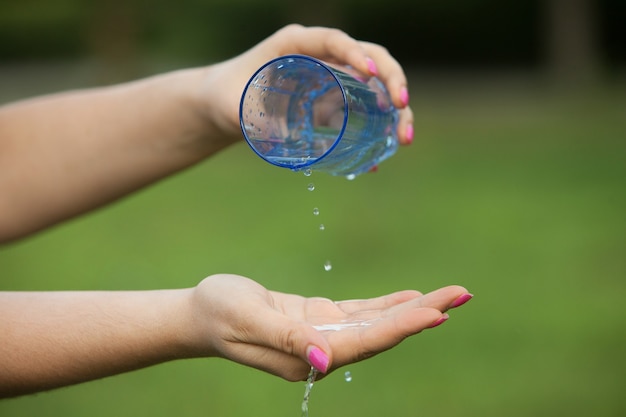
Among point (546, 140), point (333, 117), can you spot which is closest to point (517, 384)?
point (333, 117)

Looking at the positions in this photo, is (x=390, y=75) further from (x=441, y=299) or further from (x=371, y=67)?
(x=441, y=299)

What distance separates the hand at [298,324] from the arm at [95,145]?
0.90 meters

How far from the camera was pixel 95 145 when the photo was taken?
11.0 ft

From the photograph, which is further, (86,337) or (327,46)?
(327,46)

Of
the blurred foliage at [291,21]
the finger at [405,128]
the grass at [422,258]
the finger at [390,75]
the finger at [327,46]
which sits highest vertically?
the blurred foliage at [291,21]

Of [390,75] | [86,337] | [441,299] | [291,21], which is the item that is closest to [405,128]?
[390,75]

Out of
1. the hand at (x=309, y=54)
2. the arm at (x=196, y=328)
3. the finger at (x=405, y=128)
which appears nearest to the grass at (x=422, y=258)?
the finger at (x=405, y=128)

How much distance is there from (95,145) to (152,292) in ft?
2.88

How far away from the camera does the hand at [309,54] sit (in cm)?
293

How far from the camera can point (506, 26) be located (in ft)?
57.9

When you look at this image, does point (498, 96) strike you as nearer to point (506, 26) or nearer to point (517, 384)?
point (506, 26)

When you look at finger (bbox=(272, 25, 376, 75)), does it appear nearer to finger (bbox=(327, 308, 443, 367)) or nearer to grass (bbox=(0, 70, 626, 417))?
finger (bbox=(327, 308, 443, 367))

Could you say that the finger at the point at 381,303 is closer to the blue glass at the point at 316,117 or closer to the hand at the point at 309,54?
the blue glass at the point at 316,117

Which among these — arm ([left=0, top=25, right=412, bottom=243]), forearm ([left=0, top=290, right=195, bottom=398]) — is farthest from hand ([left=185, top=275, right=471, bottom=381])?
arm ([left=0, top=25, right=412, bottom=243])
